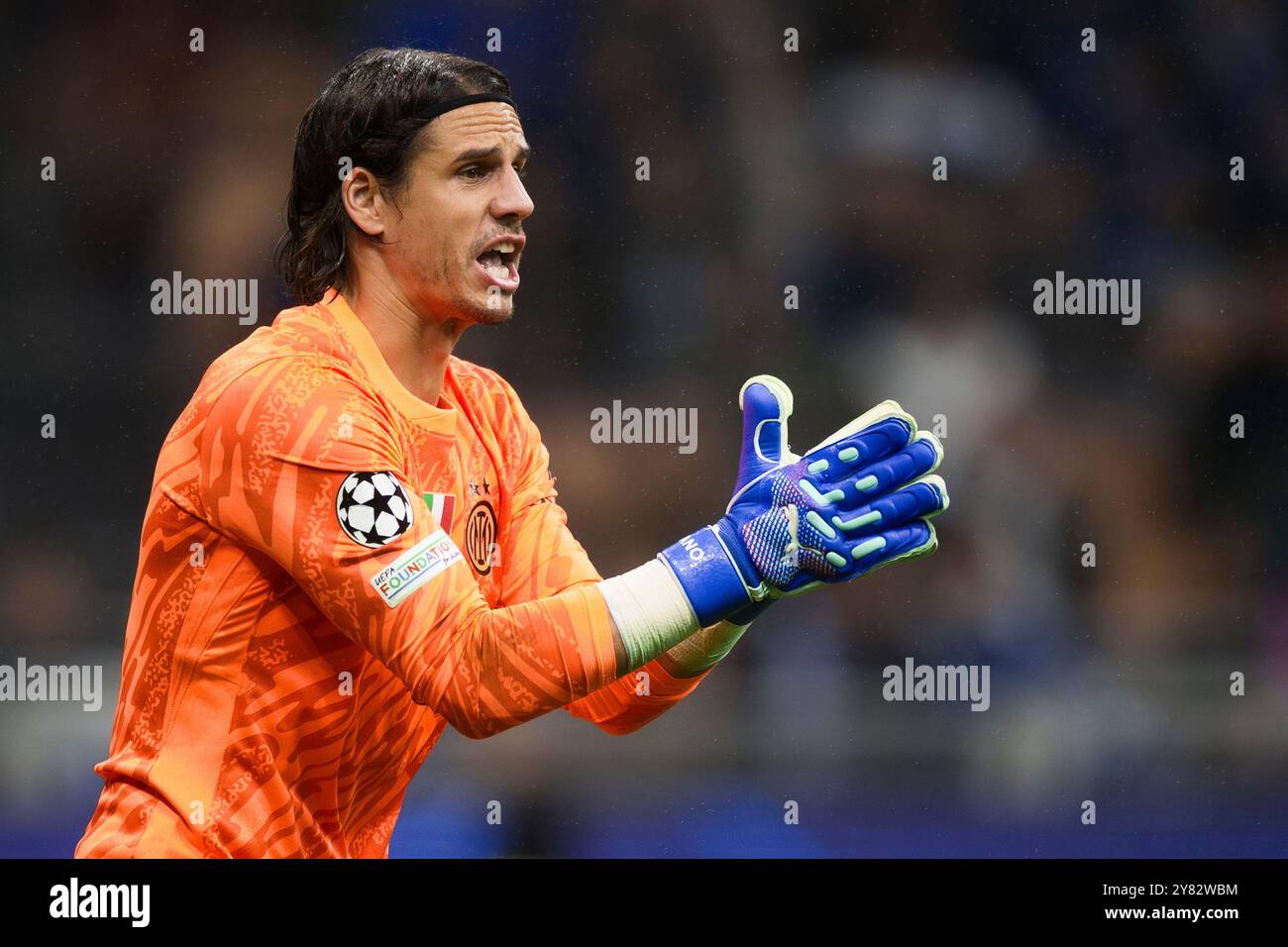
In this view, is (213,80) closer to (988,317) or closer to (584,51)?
(584,51)

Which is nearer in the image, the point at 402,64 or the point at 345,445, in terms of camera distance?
the point at 345,445

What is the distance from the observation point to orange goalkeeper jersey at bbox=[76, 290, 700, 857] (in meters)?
2.28

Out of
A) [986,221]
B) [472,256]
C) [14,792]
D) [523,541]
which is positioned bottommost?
[14,792]

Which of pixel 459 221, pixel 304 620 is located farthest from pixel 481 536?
pixel 459 221

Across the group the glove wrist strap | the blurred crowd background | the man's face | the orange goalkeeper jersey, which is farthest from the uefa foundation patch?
the blurred crowd background

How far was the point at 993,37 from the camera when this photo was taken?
5215mm

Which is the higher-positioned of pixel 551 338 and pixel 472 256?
pixel 551 338

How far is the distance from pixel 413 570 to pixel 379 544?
58 millimetres

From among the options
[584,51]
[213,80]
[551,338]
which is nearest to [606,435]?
[551,338]

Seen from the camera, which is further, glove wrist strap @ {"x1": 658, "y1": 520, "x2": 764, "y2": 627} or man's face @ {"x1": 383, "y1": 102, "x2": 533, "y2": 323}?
man's face @ {"x1": 383, "y1": 102, "x2": 533, "y2": 323}

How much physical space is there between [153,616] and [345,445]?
1.34 ft

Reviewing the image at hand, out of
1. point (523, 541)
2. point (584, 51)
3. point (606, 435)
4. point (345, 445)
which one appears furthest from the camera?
point (584, 51)

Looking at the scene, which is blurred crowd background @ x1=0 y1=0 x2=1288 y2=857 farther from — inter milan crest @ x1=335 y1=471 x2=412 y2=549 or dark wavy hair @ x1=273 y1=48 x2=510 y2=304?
inter milan crest @ x1=335 y1=471 x2=412 y2=549

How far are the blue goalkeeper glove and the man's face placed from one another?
552 mm
